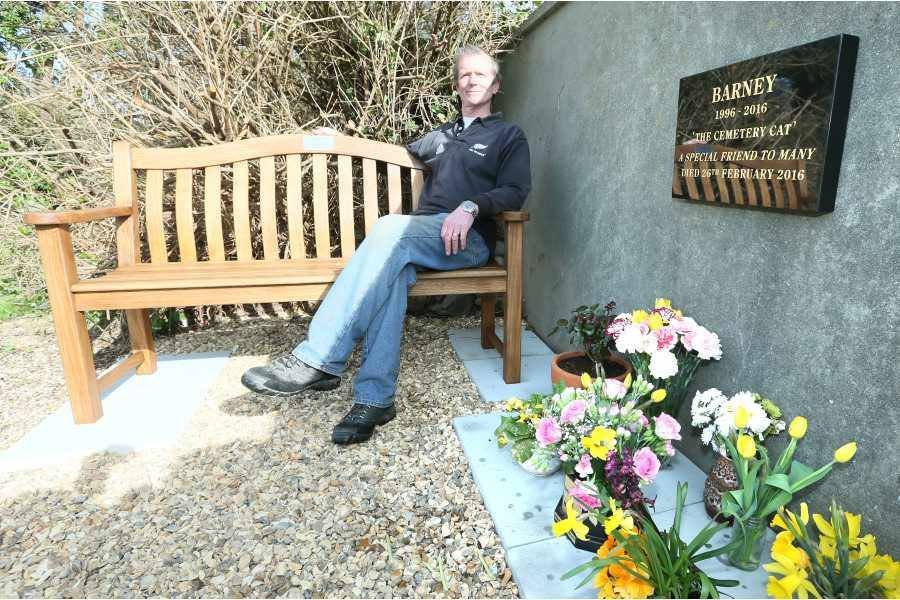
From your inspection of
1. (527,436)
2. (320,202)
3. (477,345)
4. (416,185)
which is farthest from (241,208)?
(527,436)

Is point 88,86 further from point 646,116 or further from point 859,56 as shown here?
point 859,56

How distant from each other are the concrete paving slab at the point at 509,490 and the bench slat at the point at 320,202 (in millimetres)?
1281

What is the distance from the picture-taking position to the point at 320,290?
7.23ft

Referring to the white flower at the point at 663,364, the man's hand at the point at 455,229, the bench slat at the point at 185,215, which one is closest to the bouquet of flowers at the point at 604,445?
the white flower at the point at 663,364

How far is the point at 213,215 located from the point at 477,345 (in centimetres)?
164

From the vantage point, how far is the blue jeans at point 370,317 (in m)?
2.05

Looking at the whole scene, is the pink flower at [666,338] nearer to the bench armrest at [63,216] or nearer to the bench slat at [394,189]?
the bench slat at [394,189]

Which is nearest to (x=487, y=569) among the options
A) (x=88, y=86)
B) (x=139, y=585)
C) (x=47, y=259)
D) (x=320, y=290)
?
(x=139, y=585)

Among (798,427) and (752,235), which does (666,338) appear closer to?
(752,235)

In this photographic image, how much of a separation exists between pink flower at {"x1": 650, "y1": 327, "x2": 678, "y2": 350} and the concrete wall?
14 cm

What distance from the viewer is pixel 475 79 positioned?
254cm

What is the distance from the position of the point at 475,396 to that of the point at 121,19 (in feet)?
9.40

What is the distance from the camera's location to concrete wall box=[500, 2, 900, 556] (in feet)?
3.74

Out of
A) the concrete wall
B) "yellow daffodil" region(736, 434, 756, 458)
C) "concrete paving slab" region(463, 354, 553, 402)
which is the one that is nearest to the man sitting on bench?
the concrete wall
